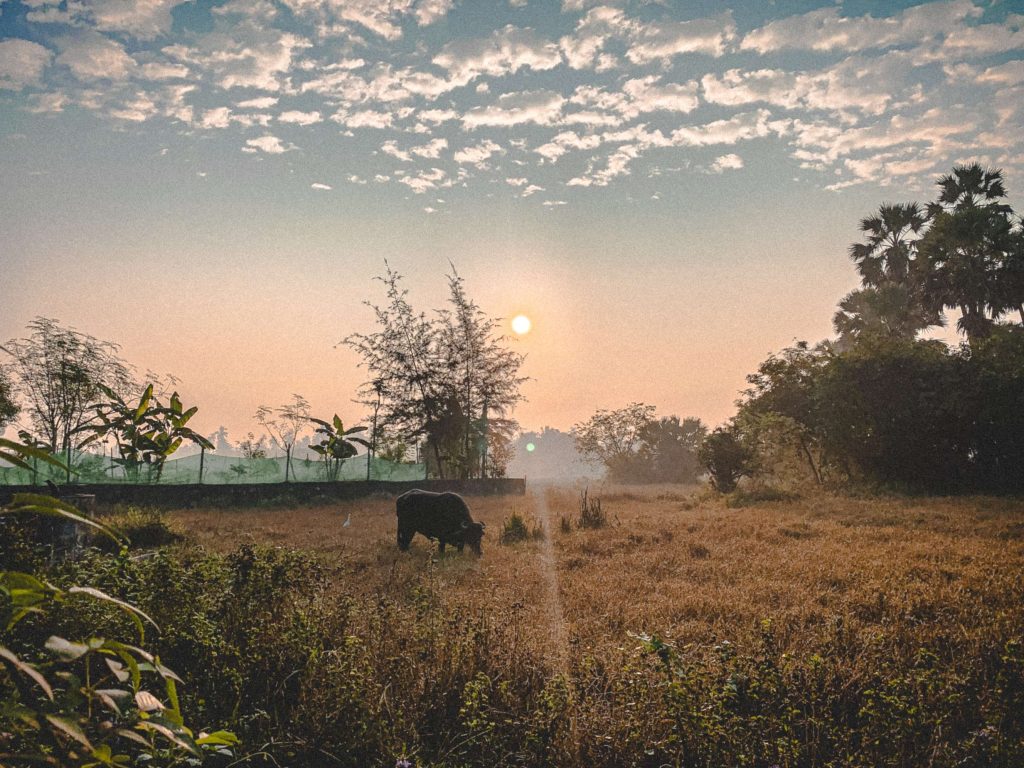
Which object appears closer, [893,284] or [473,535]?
[473,535]

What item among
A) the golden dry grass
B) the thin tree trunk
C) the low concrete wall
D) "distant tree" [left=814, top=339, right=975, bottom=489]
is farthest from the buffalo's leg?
the thin tree trunk

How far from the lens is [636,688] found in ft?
12.1

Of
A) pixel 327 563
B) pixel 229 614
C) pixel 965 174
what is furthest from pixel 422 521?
pixel 965 174

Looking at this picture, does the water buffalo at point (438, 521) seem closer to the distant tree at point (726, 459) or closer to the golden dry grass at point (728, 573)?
the golden dry grass at point (728, 573)

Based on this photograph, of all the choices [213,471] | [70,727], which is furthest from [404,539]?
[213,471]

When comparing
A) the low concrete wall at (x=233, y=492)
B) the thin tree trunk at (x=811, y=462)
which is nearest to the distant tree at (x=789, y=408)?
the thin tree trunk at (x=811, y=462)

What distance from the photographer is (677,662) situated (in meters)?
3.74

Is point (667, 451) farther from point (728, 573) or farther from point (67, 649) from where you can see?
point (67, 649)

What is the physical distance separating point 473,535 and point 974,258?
2787 cm

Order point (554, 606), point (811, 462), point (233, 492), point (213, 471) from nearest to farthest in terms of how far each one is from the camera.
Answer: point (554, 606) → point (233, 492) → point (213, 471) → point (811, 462)

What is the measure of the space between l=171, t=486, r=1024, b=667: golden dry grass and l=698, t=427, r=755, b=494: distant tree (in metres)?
8.02

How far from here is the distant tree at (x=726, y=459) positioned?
2319 cm

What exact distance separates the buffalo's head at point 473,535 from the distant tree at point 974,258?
24.2m

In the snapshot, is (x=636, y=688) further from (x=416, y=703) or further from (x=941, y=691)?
(x=941, y=691)
